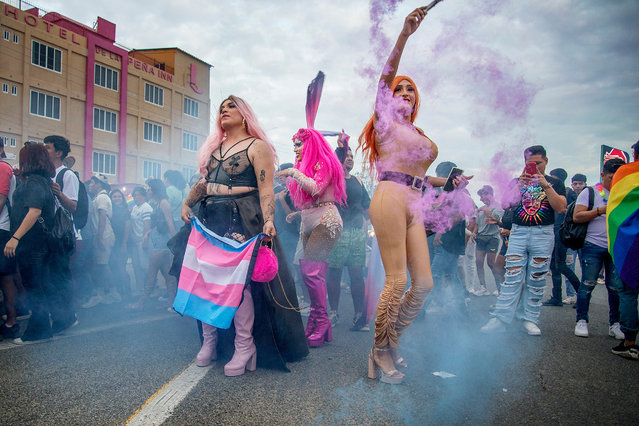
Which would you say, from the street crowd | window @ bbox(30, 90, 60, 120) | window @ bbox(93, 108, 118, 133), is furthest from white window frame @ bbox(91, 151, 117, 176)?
the street crowd

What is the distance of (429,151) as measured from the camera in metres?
3.23

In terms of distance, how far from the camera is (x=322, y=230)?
4.14 meters

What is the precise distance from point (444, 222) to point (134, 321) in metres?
3.67

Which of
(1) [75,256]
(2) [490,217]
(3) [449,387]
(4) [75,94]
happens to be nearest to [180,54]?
(4) [75,94]

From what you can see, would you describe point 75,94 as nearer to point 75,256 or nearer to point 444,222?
point 75,256

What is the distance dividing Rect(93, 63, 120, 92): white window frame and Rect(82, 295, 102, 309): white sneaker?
83.7ft

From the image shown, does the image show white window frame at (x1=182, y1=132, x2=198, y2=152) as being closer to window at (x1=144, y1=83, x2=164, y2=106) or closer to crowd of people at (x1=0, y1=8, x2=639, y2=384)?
window at (x1=144, y1=83, x2=164, y2=106)

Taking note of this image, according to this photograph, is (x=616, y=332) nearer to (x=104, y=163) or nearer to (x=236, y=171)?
(x=236, y=171)

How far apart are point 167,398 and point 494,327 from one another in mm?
3697

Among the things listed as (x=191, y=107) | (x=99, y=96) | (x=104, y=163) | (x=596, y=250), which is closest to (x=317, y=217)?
(x=596, y=250)

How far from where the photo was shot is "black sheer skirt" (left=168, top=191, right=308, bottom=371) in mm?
3395

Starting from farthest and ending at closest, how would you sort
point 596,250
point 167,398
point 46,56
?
point 46,56 < point 596,250 < point 167,398

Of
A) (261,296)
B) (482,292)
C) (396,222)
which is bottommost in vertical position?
(482,292)

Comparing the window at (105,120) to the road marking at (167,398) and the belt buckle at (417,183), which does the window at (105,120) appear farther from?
the belt buckle at (417,183)
